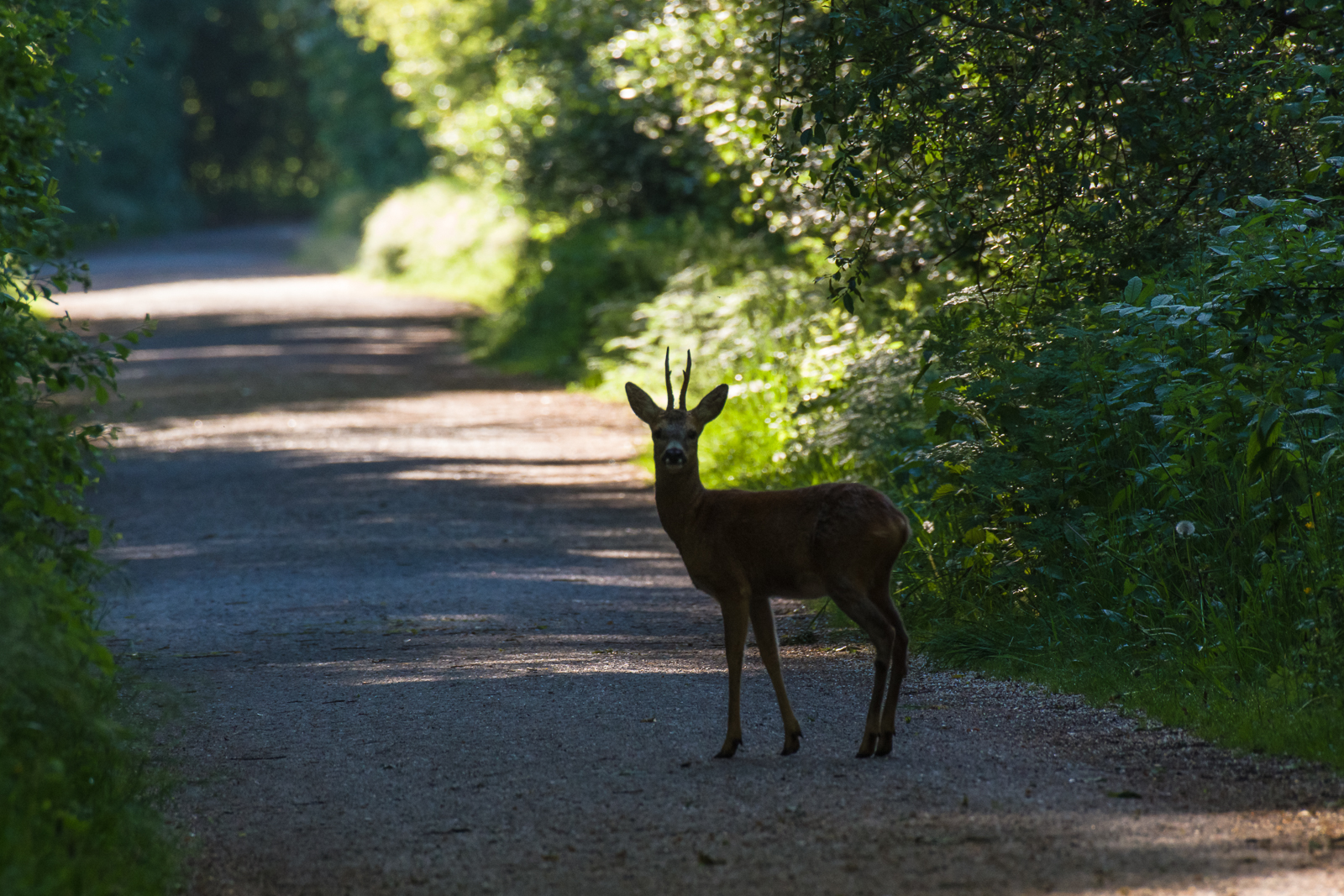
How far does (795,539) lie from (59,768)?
285 cm

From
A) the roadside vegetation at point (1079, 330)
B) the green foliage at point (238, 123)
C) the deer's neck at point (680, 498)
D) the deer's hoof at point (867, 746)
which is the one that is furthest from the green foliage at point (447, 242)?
the deer's hoof at point (867, 746)

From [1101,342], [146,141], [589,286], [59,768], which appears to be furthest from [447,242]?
[146,141]

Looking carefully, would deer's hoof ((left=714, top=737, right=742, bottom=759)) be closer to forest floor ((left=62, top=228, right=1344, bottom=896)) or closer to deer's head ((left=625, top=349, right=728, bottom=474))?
forest floor ((left=62, top=228, right=1344, bottom=896))

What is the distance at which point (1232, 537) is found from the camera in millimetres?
7113

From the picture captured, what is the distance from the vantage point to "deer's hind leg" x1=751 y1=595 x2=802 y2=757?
598 centimetres

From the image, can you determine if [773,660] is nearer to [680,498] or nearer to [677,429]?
[680,498]

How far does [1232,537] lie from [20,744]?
525cm

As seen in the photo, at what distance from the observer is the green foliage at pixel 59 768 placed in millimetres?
4168

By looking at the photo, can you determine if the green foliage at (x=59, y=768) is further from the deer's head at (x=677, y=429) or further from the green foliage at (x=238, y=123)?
the green foliage at (x=238, y=123)

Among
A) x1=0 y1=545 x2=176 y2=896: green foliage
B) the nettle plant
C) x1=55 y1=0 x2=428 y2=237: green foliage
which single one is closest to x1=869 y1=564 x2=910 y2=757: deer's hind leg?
the nettle plant

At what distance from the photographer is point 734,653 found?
598cm

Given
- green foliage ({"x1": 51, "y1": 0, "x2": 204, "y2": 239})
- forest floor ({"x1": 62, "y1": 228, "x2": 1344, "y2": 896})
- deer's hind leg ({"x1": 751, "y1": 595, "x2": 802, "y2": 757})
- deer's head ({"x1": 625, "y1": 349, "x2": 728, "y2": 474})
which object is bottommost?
forest floor ({"x1": 62, "y1": 228, "x2": 1344, "y2": 896})

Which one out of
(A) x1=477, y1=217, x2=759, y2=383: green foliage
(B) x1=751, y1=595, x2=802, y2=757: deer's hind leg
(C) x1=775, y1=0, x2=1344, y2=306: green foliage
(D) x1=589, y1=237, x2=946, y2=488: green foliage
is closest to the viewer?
(B) x1=751, y1=595, x2=802, y2=757: deer's hind leg

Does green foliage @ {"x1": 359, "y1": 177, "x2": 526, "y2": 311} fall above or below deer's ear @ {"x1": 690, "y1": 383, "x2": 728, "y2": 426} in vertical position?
above
